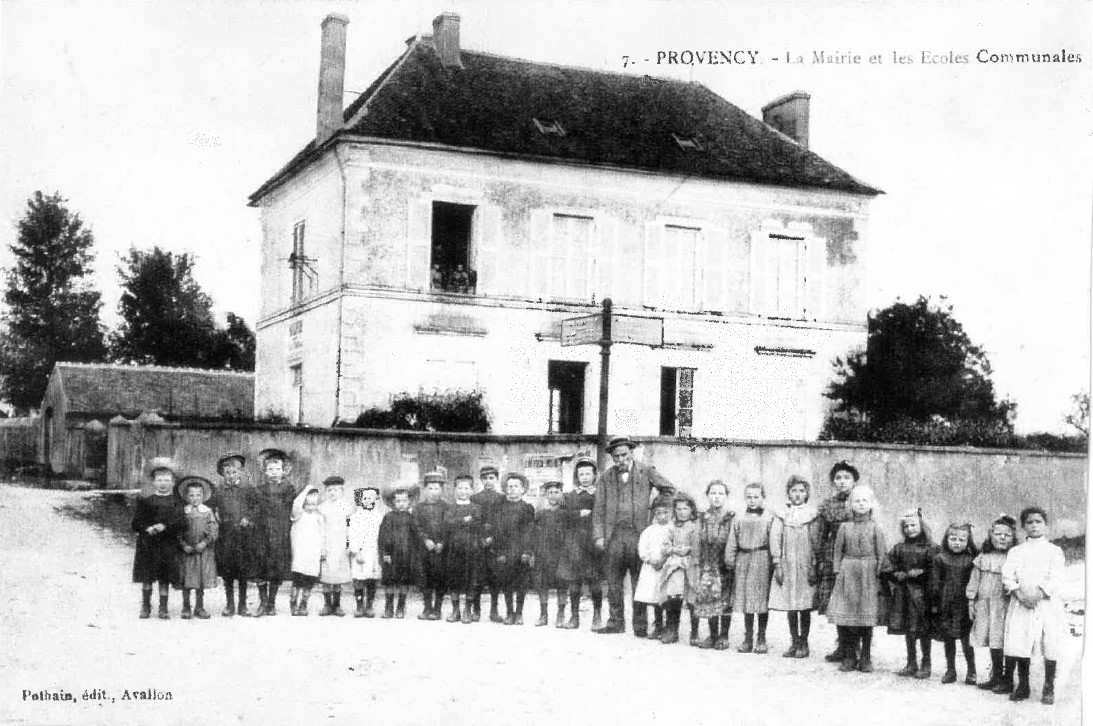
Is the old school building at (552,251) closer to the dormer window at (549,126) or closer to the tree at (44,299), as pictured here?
the dormer window at (549,126)

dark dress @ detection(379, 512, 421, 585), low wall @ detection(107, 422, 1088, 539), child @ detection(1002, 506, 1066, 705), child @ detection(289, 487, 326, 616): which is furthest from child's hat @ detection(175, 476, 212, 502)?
child @ detection(1002, 506, 1066, 705)

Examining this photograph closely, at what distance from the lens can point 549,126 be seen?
357 inches

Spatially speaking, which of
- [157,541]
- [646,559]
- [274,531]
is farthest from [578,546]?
[157,541]

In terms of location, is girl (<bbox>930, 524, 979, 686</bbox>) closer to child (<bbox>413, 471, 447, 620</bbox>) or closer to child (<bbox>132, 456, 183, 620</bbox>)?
child (<bbox>413, 471, 447, 620</bbox>)

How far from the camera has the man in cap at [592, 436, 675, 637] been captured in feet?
24.1

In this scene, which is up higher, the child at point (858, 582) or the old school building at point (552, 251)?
the old school building at point (552, 251)

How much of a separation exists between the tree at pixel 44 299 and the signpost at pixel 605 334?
3.50m

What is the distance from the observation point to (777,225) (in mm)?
9445

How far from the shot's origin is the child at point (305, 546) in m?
7.29

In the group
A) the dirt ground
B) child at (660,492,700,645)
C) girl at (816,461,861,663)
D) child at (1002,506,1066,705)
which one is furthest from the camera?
child at (660,492,700,645)

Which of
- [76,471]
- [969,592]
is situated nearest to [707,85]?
[969,592]

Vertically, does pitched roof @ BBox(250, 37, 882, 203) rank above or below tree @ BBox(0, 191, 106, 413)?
above

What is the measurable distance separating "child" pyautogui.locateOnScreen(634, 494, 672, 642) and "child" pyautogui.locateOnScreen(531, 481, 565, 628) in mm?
564

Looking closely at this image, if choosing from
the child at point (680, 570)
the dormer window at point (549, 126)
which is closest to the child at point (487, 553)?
the child at point (680, 570)
